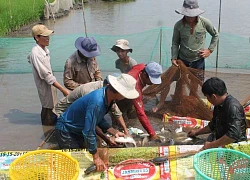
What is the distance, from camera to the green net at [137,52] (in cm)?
771

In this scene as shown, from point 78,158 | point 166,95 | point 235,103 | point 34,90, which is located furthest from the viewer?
point 34,90

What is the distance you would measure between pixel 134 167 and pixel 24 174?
1018mm

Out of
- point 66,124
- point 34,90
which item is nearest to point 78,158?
point 66,124

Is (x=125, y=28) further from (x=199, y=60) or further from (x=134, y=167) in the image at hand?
(x=134, y=167)

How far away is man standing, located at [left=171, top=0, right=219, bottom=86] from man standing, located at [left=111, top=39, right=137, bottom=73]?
687mm

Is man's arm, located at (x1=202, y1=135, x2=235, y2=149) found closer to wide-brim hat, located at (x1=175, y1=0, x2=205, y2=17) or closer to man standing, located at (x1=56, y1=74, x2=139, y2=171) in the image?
man standing, located at (x1=56, y1=74, x2=139, y2=171)

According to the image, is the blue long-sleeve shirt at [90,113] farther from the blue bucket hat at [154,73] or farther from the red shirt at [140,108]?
the blue bucket hat at [154,73]

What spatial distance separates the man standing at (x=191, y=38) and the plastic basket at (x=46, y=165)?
261 cm

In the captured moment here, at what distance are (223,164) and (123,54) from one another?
2501mm

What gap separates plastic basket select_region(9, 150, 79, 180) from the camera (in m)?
2.82

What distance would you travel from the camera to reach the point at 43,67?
4383mm

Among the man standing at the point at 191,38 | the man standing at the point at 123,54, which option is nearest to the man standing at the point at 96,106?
the man standing at the point at 123,54

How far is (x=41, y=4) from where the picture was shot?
61.9ft

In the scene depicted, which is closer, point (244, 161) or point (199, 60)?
point (244, 161)
